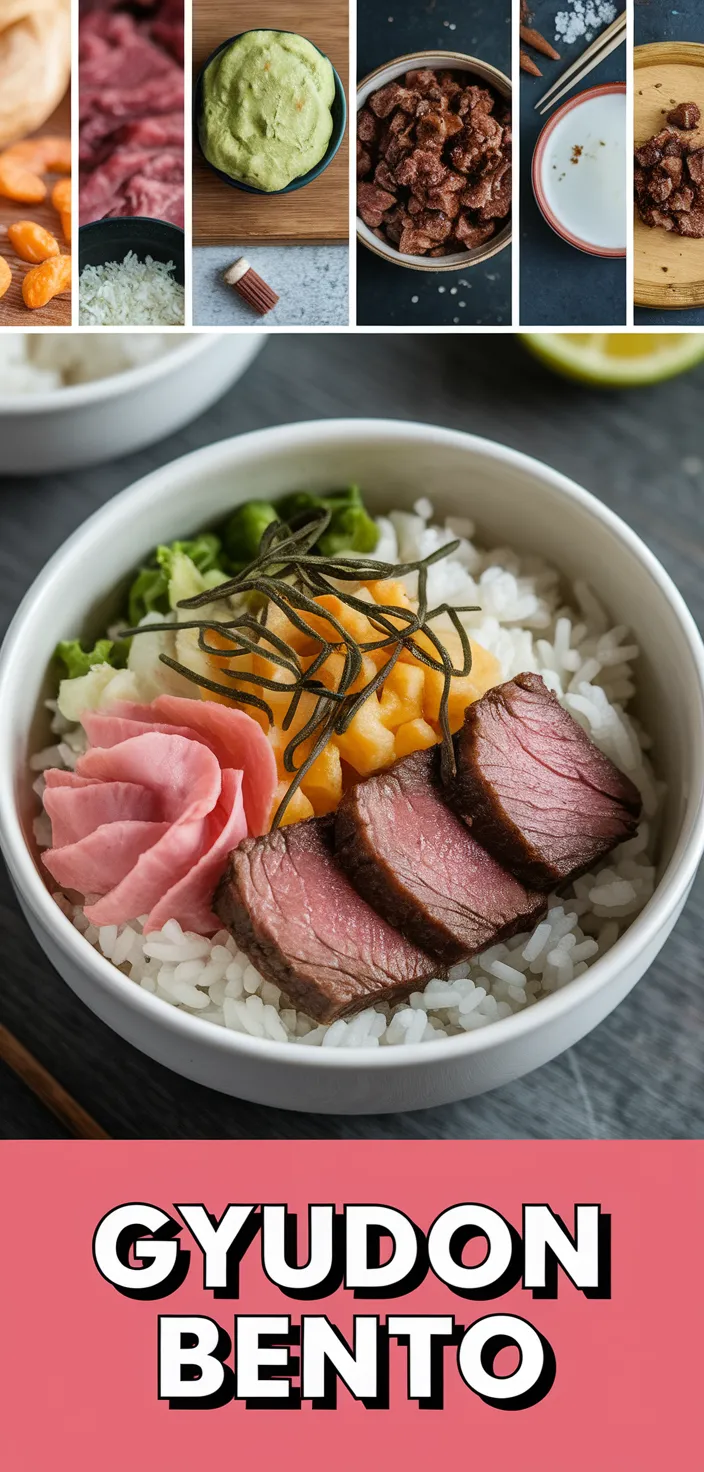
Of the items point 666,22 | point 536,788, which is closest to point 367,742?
point 536,788

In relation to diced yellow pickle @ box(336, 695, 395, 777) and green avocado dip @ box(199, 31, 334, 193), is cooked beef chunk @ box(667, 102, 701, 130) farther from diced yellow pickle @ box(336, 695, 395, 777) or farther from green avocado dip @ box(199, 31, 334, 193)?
diced yellow pickle @ box(336, 695, 395, 777)

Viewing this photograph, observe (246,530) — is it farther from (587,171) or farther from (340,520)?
(587,171)

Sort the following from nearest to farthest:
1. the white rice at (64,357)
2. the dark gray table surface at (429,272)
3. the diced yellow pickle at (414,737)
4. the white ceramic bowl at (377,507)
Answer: the white ceramic bowl at (377,507), the diced yellow pickle at (414,737), the dark gray table surface at (429,272), the white rice at (64,357)

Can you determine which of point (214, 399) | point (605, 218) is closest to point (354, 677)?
point (214, 399)

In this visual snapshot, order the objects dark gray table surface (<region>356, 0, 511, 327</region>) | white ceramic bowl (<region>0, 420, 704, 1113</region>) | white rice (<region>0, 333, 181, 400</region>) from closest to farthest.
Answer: white ceramic bowl (<region>0, 420, 704, 1113</region>) → dark gray table surface (<region>356, 0, 511, 327</region>) → white rice (<region>0, 333, 181, 400</region>)

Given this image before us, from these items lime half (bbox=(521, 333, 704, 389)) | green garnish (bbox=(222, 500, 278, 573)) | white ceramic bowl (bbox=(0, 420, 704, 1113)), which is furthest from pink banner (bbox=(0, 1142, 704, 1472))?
lime half (bbox=(521, 333, 704, 389))

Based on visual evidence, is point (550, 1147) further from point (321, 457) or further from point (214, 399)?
point (214, 399)

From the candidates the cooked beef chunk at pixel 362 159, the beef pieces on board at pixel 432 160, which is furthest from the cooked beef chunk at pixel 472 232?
the cooked beef chunk at pixel 362 159

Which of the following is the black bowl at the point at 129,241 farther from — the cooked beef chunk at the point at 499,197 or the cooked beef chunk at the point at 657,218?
the cooked beef chunk at the point at 657,218
